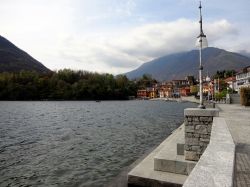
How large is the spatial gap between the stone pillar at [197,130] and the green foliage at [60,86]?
157 meters

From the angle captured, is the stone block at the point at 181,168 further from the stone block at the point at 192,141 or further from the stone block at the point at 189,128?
the stone block at the point at 189,128

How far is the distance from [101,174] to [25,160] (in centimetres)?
632

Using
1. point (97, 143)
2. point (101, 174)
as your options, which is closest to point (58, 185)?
point (101, 174)

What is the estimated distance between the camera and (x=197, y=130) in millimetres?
11125

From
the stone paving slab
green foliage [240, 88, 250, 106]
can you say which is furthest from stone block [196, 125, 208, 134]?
green foliage [240, 88, 250, 106]

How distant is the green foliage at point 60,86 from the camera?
6186 inches

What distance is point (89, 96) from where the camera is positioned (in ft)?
556

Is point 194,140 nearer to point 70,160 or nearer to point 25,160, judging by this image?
point 70,160

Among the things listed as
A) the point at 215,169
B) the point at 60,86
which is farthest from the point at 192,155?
the point at 60,86

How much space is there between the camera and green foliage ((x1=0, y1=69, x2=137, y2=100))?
15712 centimetres

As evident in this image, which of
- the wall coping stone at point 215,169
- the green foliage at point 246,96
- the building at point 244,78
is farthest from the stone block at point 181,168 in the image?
the building at point 244,78

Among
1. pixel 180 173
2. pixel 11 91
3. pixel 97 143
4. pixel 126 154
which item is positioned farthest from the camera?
pixel 11 91

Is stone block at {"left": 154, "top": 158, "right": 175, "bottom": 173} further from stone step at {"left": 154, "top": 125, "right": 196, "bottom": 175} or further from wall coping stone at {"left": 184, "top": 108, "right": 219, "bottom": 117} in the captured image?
wall coping stone at {"left": 184, "top": 108, "right": 219, "bottom": 117}

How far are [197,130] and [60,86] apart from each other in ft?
531
